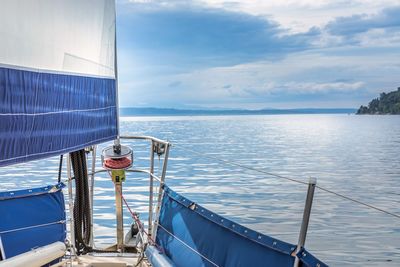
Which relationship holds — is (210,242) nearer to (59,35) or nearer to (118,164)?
(59,35)

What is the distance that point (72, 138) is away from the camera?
3.75 metres

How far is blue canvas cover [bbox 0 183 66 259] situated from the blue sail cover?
93 cm

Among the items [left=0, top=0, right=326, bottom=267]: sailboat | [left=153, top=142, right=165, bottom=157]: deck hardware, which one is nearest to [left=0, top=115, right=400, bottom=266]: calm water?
[left=153, top=142, right=165, bottom=157]: deck hardware

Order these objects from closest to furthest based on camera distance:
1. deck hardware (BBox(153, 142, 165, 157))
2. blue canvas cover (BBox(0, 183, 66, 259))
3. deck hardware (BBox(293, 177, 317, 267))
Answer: deck hardware (BBox(293, 177, 317, 267)), blue canvas cover (BBox(0, 183, 66, 259)), deck hardware (BBox(153, 142, 165, 157))

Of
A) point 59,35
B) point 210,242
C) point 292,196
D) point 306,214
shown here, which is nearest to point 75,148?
point 59,35

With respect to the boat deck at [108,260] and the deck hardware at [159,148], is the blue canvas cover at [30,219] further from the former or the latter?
the deck hardware at [159,148]

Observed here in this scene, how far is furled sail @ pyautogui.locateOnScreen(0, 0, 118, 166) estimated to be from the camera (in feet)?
8.97

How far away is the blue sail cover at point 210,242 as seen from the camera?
2.74 meters

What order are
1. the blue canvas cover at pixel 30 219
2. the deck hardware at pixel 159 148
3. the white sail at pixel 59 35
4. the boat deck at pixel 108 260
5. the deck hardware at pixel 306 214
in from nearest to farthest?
the deck hardware at pixel 306 214
the white sail at pixel 59 35
the blue canvas cover at pixel 30 219
the boat deck at pixel 108 260
the deck hardware at pixel 159 148

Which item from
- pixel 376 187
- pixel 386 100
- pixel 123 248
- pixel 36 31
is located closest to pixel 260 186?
pixel 376 187

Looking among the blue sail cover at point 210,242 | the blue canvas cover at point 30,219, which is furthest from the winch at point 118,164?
the blue sail cover at point 210,242

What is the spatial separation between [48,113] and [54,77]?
26cm

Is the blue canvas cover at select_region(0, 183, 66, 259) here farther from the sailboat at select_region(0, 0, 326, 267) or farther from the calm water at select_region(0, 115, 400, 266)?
the calm water at select_region(0, 115, 400, 266)

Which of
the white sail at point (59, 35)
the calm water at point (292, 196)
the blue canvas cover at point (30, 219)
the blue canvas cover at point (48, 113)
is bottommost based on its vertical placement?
the calm water at point (292, 196)
